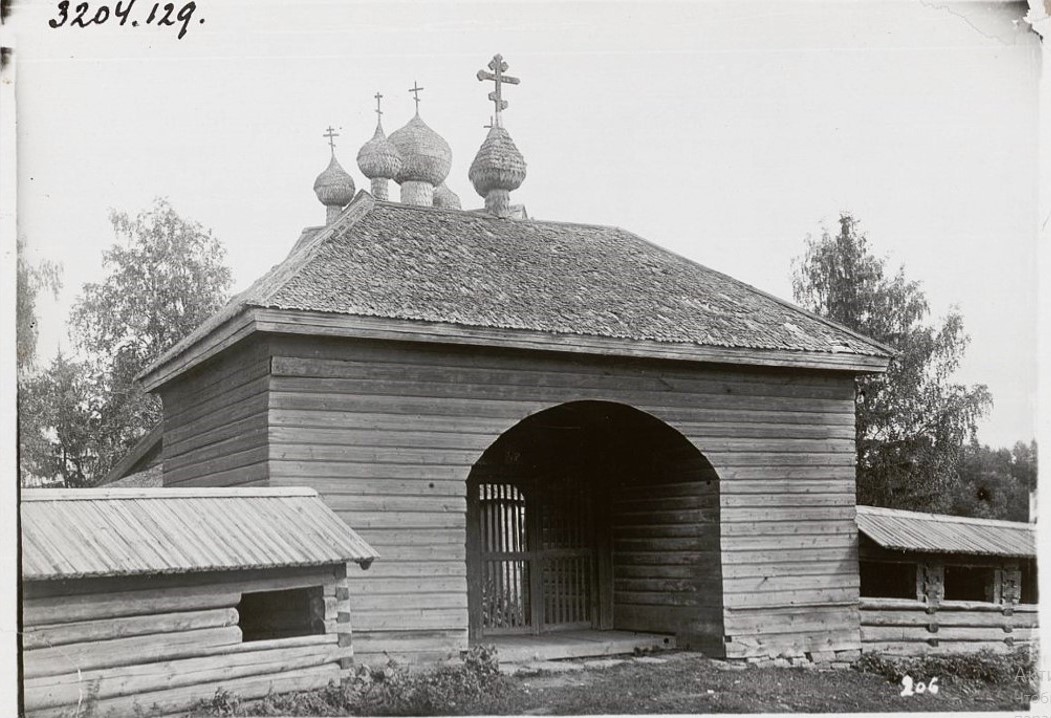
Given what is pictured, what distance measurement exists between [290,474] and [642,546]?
6684 millimetres

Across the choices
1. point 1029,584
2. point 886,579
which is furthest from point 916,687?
point 1029,584

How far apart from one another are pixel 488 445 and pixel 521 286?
2611 mm

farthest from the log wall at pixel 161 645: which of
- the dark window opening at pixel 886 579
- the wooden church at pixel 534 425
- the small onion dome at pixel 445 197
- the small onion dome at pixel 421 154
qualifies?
the small onion dome at pixel 445 197

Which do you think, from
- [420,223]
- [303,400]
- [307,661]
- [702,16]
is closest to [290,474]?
[303,400]

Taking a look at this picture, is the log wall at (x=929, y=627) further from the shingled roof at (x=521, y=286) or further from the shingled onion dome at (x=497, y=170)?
the shingled onion dome at (x=497, y=170)

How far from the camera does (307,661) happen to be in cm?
1098

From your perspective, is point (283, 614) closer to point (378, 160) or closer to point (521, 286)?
point (521, 286)

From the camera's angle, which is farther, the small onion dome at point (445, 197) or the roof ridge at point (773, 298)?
the small onion dome at point (445, 197)

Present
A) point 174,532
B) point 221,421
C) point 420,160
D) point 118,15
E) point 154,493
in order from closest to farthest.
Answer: point 118,15, point 174,532, point 154,493, point 221,421, point 420,160

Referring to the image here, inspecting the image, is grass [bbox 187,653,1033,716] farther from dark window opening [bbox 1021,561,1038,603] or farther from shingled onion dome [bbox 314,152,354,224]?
shingled onion dome [bbox 314,152,354,224]

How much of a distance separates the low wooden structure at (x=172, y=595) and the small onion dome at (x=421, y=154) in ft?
58.0

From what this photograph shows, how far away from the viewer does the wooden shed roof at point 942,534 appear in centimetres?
1595

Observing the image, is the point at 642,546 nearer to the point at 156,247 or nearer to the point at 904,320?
the point at 904,320

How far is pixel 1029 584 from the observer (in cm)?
1783
